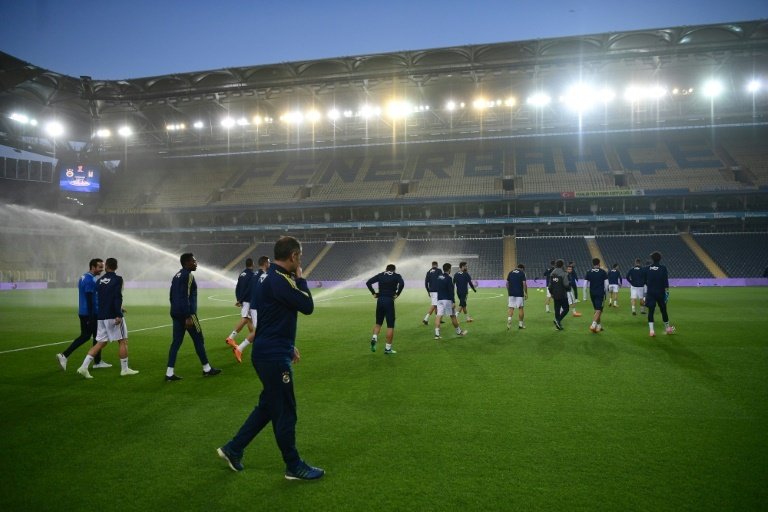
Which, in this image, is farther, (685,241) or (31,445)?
Answer: (685,241)

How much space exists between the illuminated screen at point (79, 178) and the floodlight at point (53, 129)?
546 centimetres

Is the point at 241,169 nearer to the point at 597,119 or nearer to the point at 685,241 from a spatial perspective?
the point at 597,119

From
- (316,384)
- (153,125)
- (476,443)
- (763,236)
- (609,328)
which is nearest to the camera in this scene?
(476,443)

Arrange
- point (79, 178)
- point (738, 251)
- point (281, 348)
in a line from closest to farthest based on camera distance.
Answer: point (281, 348)
point (738, 251)
point (79, 178)

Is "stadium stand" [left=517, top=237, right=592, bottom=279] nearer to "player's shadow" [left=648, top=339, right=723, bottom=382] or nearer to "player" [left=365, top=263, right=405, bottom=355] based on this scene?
"player's shadow" [left=648, top=339, right=723, bottom=382]

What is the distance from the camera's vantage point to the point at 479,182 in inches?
2051

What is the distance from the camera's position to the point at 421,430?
618cm

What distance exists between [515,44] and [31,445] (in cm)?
4990

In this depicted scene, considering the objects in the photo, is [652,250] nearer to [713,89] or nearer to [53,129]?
[713,89]

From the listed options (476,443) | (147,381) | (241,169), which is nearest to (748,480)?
(476,443)

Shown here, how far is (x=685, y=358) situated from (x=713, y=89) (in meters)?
52.3

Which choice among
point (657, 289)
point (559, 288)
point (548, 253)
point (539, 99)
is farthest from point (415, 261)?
point (657, 289)

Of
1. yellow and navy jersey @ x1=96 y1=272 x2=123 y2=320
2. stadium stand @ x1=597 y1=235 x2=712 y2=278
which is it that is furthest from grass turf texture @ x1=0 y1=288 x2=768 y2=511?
stadium stand @ x1=597 y1=235 x2=712 y2=278

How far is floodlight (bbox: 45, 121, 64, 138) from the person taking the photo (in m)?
56.8
